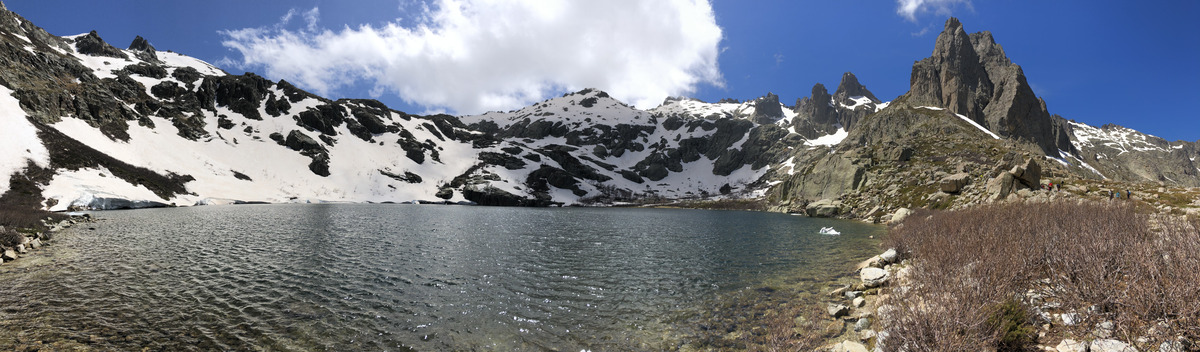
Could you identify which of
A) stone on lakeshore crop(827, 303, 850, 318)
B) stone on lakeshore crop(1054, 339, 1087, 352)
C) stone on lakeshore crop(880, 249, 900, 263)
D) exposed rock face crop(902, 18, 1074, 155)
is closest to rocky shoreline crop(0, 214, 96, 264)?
stone on lakeshore crop(827, 303, 850, 318)

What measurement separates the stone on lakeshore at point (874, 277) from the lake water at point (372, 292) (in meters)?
1.84

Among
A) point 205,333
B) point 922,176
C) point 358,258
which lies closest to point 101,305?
point 205,333

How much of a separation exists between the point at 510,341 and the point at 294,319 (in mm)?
8518

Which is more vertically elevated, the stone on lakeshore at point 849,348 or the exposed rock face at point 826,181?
the exposed rock face at point 826,181

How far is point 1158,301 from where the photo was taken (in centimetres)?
704

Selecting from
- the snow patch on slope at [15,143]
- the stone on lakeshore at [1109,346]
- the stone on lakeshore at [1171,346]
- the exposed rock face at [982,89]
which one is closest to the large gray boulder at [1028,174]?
the stone on lakeshore at [1109,346]

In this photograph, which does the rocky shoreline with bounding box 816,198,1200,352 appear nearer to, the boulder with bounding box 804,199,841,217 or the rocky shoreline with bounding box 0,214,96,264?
the rocky shoreline with bounding box 0,214,96,264

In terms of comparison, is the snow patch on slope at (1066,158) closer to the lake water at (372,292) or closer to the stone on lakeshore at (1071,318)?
the lake water at (372,292)

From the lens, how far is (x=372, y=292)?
1900 cm

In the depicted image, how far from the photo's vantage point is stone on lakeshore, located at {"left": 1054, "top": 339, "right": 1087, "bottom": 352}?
286 inches

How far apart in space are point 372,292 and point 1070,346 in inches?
893

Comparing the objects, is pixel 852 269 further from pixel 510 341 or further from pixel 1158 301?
pixel 510 341

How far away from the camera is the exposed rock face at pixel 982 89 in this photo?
5659 inches

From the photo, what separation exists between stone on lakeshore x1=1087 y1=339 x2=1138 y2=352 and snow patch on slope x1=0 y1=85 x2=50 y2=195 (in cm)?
11198
